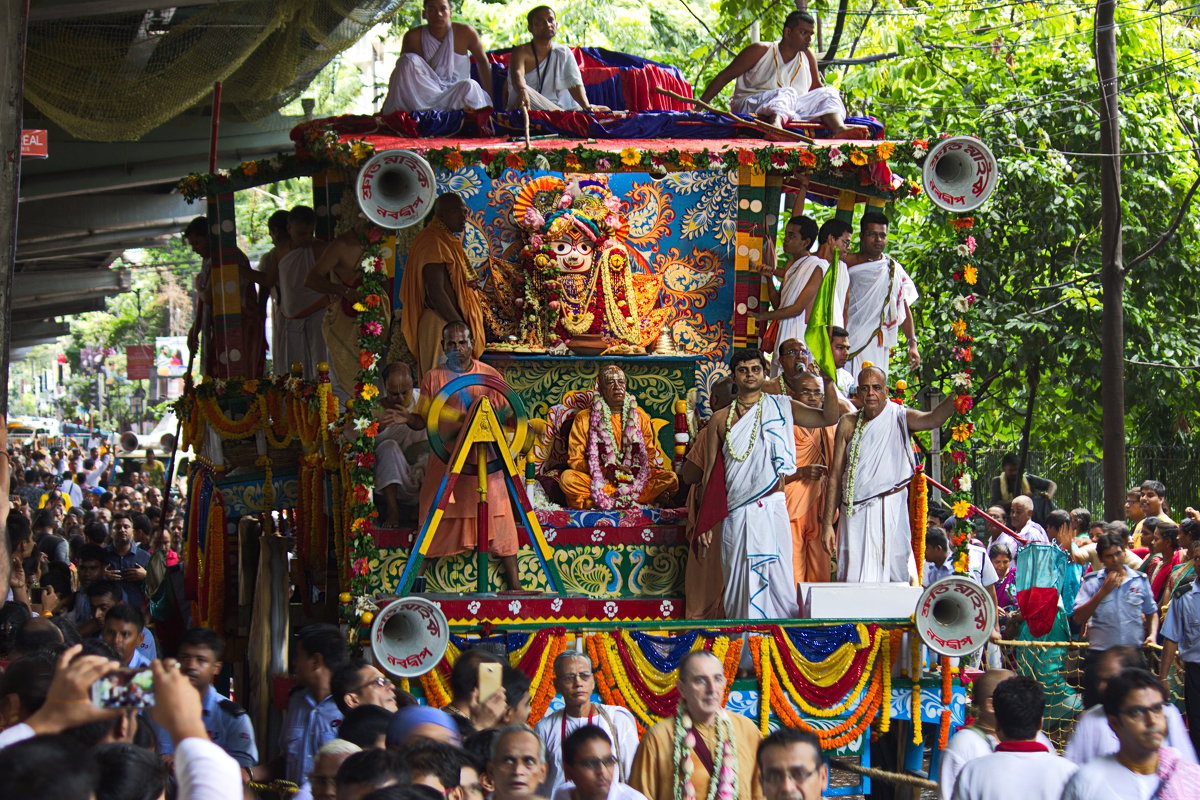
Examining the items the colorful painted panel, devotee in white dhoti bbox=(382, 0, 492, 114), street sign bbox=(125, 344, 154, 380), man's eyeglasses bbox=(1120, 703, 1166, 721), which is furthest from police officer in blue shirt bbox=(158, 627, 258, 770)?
street sign bbox=(125, 344, 154, 380)

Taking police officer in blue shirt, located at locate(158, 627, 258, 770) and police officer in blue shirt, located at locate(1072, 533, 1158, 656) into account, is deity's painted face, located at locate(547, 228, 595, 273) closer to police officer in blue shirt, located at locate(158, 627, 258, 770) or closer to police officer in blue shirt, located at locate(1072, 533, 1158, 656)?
police officer in blue shirt, located at locate(1072, 533, 1158, 656)

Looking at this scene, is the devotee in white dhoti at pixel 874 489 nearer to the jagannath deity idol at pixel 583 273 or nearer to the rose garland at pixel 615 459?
the rose garland at pixel 615 459

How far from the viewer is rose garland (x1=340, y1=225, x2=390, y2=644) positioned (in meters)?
10.4

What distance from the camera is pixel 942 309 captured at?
17734 millimetres

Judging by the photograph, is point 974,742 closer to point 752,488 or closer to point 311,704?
point 311,704

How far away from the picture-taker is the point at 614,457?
475 inches

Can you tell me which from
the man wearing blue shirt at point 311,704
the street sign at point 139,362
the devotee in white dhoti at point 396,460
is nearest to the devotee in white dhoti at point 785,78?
the devotee in white dhoti at point 396,460

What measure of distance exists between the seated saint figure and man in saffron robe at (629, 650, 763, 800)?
4.72 m

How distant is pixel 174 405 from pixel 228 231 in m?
1.42

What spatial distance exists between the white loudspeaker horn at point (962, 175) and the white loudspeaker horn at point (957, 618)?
2.61 metres

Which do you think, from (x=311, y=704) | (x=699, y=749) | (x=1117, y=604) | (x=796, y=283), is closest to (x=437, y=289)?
(x=796, y=283)

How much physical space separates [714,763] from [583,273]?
6.25 metres

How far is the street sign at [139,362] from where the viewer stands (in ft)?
120

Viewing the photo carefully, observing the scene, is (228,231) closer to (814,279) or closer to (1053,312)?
(814,279)
